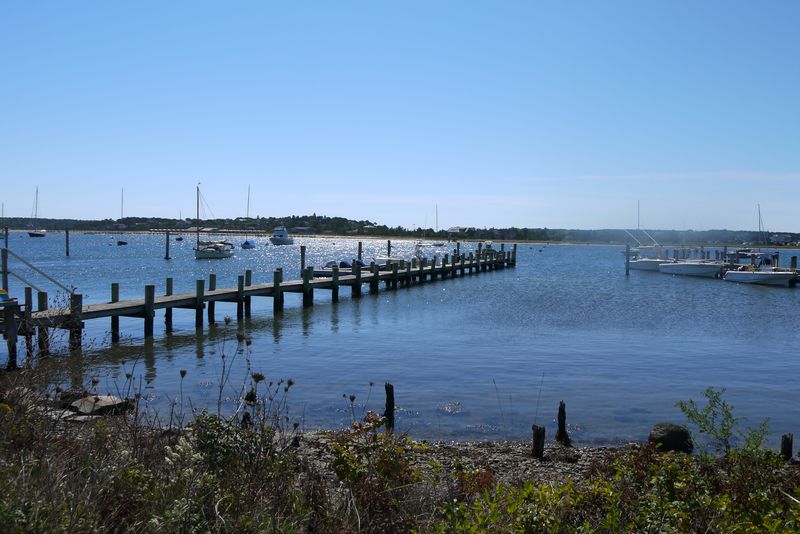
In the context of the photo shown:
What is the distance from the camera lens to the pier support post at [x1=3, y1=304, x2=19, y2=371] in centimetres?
1702

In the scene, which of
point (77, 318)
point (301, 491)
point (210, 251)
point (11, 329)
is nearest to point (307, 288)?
point (77, 318)

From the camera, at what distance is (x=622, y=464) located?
7.03 meters

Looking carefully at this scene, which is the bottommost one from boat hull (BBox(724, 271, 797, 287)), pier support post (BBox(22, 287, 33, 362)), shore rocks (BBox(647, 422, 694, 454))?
shore rocks (BBox(647, 422, 694, 454))

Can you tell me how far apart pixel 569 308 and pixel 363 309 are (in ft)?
35.1

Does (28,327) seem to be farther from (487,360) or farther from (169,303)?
(487,360)

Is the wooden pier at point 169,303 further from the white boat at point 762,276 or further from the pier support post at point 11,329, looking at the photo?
the white boat at point 762,276

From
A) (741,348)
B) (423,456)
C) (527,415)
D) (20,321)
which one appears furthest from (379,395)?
(741,348)

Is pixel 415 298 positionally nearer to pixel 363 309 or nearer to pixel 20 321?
pixel 363 309

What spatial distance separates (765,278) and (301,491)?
56.0 metres

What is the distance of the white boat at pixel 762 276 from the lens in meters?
54.1

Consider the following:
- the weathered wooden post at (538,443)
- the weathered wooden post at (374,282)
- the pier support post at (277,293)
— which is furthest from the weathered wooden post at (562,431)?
the weathered wooden post at (374,282)

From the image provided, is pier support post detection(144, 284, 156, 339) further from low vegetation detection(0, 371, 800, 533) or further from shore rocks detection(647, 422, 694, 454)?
low vegetation detection(0, 371, 800, 533)

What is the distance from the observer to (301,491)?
616 centimetres

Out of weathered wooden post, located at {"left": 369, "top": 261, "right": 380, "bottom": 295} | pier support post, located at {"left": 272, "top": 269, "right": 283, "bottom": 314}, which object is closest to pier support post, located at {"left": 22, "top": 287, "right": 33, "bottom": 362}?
pier support post, located at {"left": 272, "top": 269, "right": 283, "bottom": 314}
